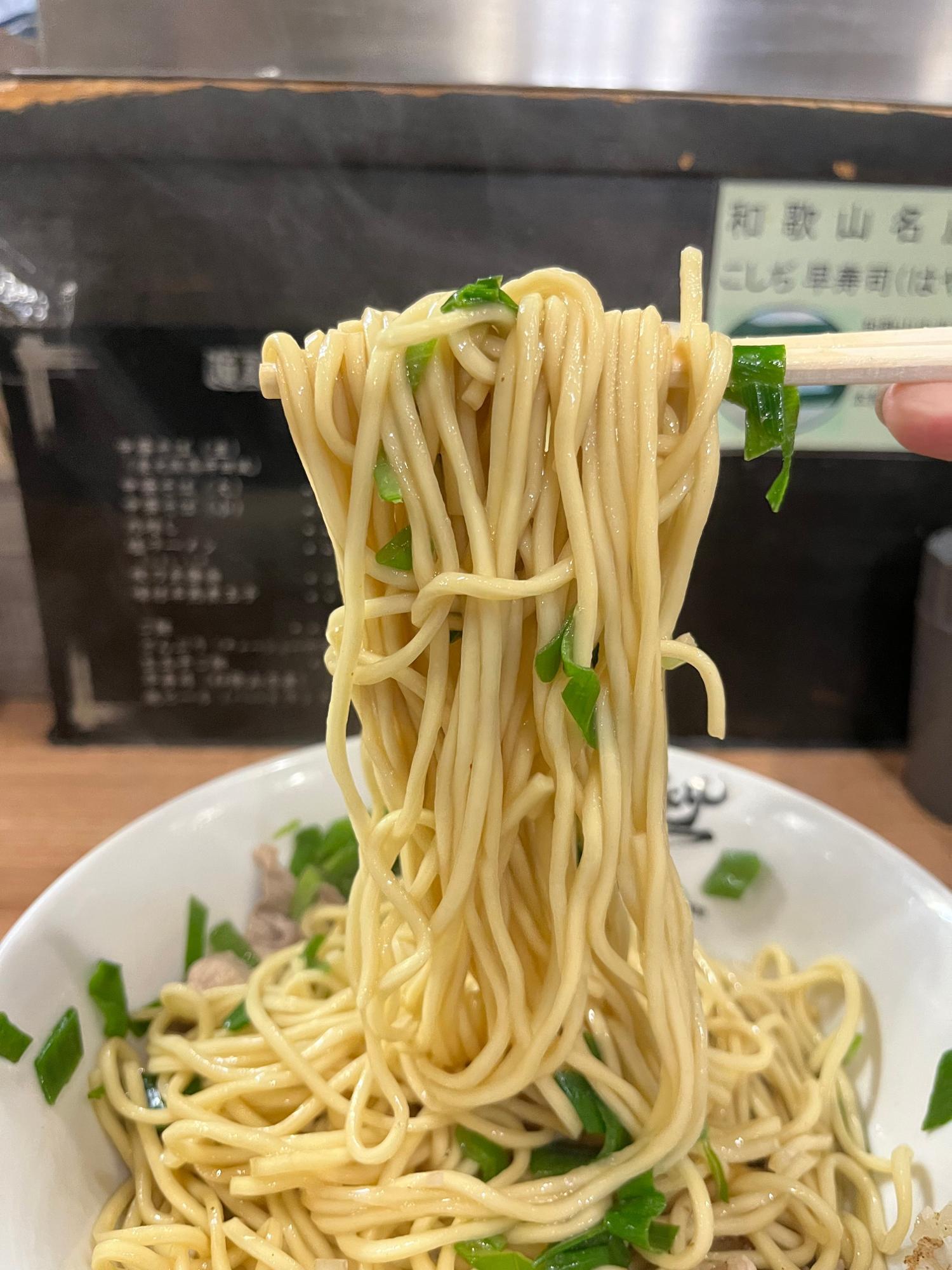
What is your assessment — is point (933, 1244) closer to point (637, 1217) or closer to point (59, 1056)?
point (637, 1217)

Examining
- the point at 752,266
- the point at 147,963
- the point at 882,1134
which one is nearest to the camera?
the point at 882,1134

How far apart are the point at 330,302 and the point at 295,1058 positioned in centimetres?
142

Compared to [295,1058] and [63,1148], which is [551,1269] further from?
[63,1148]

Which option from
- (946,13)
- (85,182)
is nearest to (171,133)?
(85,182)

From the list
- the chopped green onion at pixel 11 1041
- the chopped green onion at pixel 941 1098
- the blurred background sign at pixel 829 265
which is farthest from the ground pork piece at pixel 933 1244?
the blurred background sign at pixel 829 265

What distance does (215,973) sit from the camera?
55.5 inches

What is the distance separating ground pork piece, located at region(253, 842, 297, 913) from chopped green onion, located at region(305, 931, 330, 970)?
98 millimetres

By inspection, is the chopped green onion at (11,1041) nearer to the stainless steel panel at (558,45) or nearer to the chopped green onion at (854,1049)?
the chopped green onion at (854,1049)

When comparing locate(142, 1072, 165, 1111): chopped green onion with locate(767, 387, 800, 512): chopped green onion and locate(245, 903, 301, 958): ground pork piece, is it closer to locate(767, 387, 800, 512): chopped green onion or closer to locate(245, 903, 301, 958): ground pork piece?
locate(245, 903, 301, 958): ground pork piece

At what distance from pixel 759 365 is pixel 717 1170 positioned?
105cm

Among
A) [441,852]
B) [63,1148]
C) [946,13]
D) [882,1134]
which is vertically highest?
[946,13]

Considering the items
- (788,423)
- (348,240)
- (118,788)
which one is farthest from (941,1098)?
(348,240)

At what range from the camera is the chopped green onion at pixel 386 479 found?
87 cm

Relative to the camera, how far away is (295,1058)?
120 centimetres
